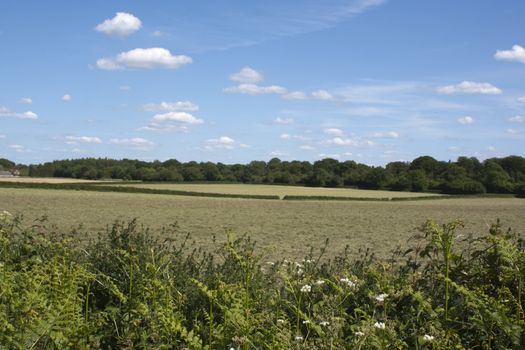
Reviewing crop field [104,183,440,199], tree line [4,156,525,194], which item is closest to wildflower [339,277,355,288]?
crop field [104,183,440,199]

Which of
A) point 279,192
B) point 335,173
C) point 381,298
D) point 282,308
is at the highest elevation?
point 335,173

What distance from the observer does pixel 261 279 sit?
5.57m

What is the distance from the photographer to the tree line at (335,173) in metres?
103

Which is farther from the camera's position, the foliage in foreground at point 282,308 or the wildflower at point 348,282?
the wildflower at point 348,282

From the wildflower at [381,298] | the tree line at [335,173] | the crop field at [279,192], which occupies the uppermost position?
the tree line at [335,173]

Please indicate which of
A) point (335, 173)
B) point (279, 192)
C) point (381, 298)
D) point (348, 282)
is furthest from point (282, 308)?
point (335, 173)

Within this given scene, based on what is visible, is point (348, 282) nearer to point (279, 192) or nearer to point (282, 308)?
point (282, 308)

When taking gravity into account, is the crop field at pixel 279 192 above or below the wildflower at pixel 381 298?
below

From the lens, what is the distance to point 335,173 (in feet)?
410

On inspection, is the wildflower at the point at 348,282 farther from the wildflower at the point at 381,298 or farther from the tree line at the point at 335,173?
the tree line at the point at 335,173

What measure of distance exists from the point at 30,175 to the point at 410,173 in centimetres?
8049

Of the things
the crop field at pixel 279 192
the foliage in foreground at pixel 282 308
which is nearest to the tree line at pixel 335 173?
the crop field at pixel 279 192

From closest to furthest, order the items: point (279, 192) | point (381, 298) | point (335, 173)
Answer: point (381, 298) < point (279, 192) < point (335, 173)

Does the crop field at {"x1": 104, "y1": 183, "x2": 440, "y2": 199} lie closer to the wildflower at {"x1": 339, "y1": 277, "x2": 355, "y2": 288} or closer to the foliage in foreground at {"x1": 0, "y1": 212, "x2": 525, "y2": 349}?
the foliage in foreground at {"x1": 0, "y1": 212, "x2": 525, "y2": 349}
